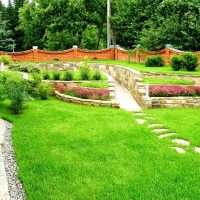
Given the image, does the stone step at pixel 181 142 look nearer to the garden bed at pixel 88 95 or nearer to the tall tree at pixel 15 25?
the garden bed at pixel 88 95

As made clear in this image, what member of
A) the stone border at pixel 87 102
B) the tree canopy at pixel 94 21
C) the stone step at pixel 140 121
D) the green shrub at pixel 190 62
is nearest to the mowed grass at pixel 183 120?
the stone step at pixel 140 121

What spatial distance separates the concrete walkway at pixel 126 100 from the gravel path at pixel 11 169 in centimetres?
530

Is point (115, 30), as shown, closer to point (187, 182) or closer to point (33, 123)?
point (33, 123)

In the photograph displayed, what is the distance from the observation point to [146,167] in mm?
7855

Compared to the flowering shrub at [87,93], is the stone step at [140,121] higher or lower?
lower

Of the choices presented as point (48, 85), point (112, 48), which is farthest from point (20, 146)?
point (112, 48)

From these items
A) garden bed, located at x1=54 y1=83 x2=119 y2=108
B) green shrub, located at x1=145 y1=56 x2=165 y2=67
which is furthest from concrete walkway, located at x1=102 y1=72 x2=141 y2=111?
green shrub, located at x1=145 y1=56 x2=165 y2=67

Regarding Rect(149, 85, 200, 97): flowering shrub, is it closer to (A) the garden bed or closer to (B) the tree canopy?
(A) the garden bed

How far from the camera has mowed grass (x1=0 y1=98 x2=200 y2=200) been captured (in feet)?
22.3

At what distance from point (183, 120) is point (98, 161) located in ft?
15.6

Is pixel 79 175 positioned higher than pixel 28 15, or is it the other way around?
pixel 28 15

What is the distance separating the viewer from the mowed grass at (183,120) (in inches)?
401

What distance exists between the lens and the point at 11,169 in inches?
311

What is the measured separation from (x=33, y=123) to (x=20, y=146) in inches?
91.4
